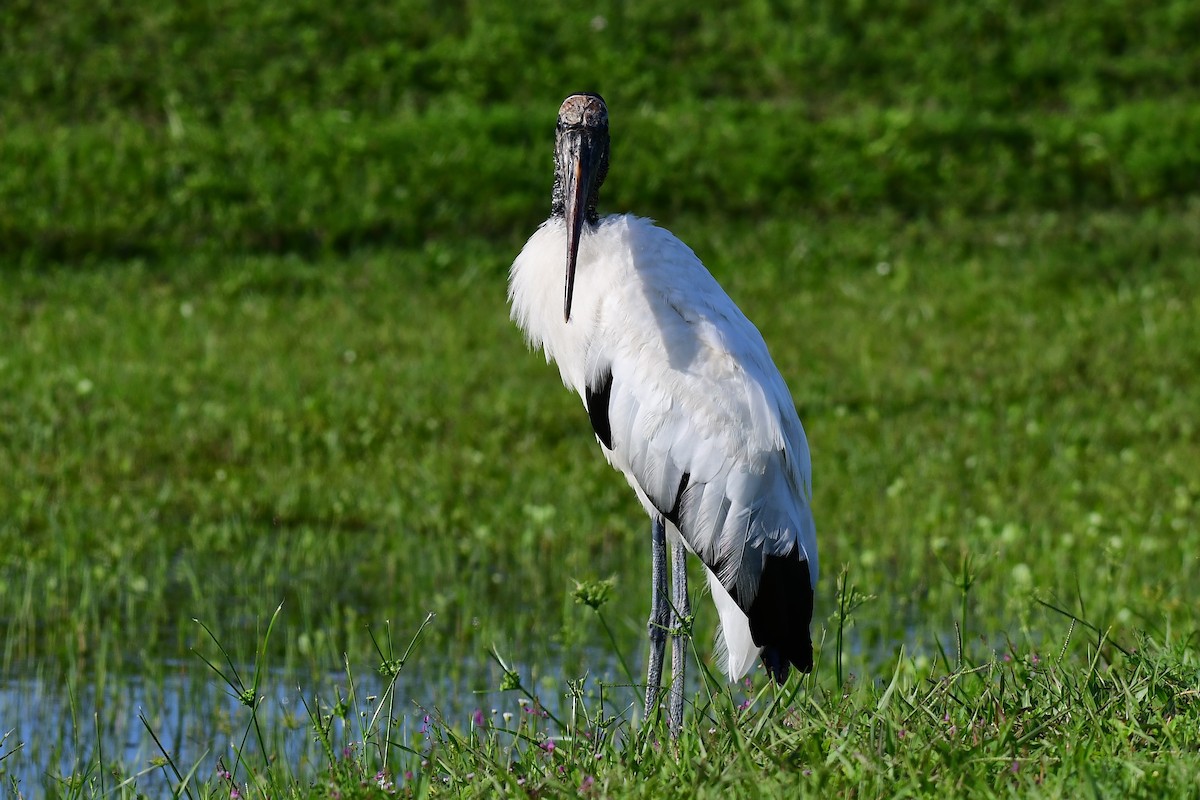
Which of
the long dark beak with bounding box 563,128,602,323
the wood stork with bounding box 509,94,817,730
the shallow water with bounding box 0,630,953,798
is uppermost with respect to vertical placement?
the long dark beak with bounding box 563,128,602,323

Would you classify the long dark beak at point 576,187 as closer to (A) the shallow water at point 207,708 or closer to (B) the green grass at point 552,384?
(B) the green grass at point 552,384

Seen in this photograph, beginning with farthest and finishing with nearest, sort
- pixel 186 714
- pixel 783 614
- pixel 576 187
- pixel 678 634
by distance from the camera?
pixel 186 714, pixel 576 187, pixel 783 614, pixel 678 634

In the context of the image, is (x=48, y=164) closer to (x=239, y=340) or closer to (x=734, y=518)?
(x=239, y=340)

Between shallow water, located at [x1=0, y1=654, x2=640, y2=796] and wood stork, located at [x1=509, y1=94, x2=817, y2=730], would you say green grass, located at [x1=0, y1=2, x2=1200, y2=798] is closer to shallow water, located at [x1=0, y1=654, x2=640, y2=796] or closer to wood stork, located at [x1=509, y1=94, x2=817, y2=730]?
shallow water, located at [x1=0, y1=654, x2=640, y2=796]

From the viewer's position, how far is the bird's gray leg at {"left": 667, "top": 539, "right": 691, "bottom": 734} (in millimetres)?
3541

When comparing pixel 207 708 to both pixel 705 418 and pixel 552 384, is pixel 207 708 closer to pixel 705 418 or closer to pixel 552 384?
Result: pixel 705 418

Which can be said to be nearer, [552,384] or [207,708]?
[207,708]

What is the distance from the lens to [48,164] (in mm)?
11383

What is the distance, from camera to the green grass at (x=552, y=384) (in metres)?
3.49

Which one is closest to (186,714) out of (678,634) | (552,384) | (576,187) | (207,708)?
(207,708)

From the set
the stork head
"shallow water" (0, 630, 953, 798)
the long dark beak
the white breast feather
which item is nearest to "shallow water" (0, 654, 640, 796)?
"shallow water" (0, 630, 953, 798)

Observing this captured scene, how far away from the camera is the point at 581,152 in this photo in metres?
4.21

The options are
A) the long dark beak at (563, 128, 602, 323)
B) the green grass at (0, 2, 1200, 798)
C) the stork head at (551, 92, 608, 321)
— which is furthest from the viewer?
the stork head at (551, 92, 608, 321)

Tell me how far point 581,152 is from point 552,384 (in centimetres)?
419
